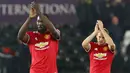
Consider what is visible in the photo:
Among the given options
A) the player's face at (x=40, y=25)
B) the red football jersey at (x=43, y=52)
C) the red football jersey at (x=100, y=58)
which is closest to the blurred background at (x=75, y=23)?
the red football jersey at (x=100, y=58)

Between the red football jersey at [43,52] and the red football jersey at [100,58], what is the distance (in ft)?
2.89

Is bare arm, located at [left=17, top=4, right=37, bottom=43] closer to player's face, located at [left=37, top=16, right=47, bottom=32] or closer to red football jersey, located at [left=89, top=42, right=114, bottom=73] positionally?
player's face, located at [left=37, top=16, right=47, bottom=32]

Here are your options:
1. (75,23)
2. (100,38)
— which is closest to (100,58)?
(100,38)

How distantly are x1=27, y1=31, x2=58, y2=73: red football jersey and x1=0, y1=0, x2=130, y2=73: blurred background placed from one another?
5811 mm

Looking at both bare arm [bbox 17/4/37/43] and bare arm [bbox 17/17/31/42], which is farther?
bare arm [bbox 17/17/31/42]

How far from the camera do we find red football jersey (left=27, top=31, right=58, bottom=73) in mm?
9430

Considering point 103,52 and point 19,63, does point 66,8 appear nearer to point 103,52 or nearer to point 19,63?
point 19,63

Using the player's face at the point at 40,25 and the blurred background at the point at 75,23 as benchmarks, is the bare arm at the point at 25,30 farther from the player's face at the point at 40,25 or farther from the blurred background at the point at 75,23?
the blurred background at the point at 75,23

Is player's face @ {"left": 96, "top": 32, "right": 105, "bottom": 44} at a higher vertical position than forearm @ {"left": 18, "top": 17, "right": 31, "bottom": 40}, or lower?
lower

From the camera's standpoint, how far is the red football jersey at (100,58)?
10031 millimetres

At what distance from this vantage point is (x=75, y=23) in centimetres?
1574

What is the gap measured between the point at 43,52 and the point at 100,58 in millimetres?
1191

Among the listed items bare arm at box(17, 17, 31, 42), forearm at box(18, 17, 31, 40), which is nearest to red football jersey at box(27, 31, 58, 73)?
bare arm at box(17, 17, 31, 42)

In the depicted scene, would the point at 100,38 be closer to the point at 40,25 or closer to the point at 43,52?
the point at 43,52
